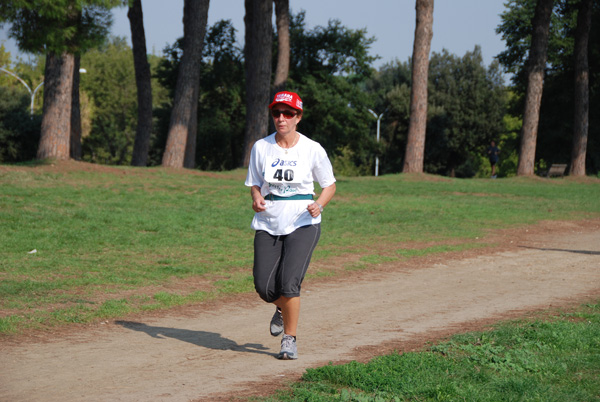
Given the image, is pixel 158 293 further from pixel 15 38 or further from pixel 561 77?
pixel 561 77

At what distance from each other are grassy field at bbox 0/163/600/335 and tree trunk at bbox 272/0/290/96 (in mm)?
8467

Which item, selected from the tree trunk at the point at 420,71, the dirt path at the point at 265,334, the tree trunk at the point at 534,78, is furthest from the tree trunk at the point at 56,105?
the tree trunk at the point at 534,78

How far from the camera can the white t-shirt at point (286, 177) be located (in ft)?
20.0

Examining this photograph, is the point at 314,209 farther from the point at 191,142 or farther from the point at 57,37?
the point at 191,142

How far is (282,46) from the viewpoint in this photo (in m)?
34.9

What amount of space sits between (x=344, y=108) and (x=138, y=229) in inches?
1332

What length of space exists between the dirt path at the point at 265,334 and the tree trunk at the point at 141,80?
67.5ft

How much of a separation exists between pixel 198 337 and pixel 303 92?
131 ft

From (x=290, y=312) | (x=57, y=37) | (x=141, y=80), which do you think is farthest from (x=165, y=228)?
(x=141, y=80)

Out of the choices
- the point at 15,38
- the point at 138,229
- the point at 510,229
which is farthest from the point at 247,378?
the point at 15,38

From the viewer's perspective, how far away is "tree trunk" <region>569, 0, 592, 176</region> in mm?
35312

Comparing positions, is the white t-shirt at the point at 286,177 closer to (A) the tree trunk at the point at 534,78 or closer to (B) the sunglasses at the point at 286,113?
(B) the sunglasses at the point at 286,113

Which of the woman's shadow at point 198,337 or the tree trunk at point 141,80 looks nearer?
the woman's shadow at point 198,337

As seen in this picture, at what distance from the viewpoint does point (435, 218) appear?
18.8 meters
